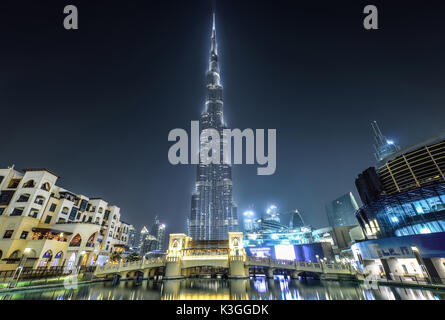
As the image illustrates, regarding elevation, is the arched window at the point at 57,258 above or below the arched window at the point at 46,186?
below

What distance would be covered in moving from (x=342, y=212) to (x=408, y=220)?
172 m

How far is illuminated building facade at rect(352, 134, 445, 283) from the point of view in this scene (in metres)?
24.3

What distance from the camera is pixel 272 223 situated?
138 metres

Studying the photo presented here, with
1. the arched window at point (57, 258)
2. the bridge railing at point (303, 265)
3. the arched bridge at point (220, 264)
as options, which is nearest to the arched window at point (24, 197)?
the arched window at point (57, 258)

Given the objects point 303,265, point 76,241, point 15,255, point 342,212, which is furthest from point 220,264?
point 342,212

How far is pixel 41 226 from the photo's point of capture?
37.7 meters

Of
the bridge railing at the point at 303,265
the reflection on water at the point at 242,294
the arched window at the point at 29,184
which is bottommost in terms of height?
the reflection on water at the point at 242,294

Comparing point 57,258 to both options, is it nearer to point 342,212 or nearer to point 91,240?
point 91,240

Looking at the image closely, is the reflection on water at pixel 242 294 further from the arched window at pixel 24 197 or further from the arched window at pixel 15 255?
the arched window at pixel 24 197

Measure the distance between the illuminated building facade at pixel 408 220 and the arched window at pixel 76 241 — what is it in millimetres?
54956

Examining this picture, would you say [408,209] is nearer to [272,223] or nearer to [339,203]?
[272,223]

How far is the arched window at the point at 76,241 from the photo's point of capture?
130 feet
